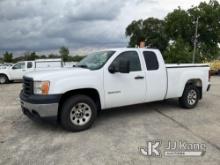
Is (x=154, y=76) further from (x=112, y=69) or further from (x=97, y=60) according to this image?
(x=97, y=60)

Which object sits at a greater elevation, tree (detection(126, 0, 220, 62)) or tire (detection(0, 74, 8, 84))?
tree (detection(126, 0, 220, 62))

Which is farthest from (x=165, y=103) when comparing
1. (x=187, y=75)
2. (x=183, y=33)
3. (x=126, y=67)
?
(x=183, y=33)

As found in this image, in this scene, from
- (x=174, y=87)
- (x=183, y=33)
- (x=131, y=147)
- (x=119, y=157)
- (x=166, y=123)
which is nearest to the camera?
(x=119, y=157)

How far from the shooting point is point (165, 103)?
892cm

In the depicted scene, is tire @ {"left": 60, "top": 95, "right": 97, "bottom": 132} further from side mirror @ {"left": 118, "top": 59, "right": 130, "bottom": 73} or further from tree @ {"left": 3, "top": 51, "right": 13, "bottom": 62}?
tree @ {"left": 3, "top": 51, "right": 13, "bottom": 62}

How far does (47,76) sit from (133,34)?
2233 inches

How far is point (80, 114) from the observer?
5879 mm

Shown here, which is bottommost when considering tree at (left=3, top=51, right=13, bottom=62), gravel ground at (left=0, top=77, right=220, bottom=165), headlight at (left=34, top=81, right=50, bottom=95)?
gravel ground at (left=0, top=77, right=220, bottom=165)

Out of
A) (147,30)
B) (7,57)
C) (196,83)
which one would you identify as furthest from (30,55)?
(196,83)

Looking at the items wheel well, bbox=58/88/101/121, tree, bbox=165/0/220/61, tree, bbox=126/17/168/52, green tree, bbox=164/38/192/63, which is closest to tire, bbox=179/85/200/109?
wheel well, bbox=58/88/101/121

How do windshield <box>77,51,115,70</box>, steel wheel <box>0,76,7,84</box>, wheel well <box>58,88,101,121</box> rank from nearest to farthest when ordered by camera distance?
wheel well <box>58,88,101,121</box>, windshield <box>77,51,115,70</box>, steel wheel <box>0,76,7,84</box>

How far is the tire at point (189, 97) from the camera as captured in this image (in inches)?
312

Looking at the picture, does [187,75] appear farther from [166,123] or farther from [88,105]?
[88,105]

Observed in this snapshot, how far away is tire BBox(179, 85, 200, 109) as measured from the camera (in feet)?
26.0
